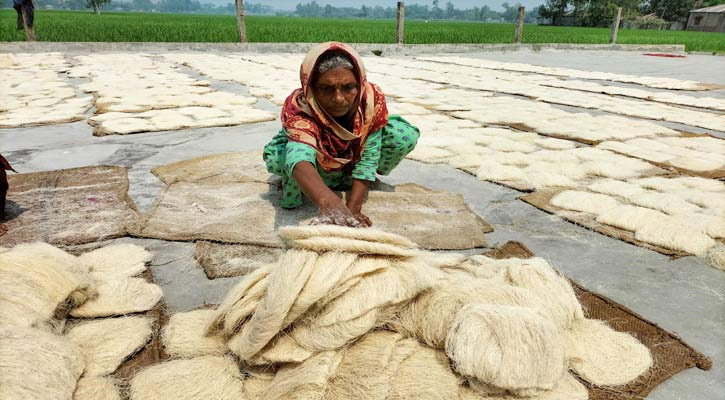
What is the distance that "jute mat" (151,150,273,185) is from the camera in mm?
2697

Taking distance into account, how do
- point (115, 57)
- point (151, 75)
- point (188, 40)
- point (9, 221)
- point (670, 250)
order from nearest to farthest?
point (670, 250) → point (9, 221) → point (151, 75) → point (115, 57) → point (188, 40)

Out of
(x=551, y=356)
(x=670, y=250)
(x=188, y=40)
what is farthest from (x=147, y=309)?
(x=188, y=40)

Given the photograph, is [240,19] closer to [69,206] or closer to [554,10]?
[69,206]

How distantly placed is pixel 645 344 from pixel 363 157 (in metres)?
1.33

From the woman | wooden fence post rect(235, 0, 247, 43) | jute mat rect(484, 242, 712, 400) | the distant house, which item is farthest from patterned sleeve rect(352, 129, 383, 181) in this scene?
the distant house

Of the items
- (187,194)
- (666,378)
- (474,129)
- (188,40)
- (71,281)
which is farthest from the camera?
(188,40)

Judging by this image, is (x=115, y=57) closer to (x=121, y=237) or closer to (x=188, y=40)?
(x=188, y=40)

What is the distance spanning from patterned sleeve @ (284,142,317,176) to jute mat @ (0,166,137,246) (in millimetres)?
765

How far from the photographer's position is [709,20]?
128 feet

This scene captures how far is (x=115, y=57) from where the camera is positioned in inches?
382

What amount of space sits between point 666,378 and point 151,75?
295 inches

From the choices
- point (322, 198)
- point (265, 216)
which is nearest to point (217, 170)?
point (265, 216)

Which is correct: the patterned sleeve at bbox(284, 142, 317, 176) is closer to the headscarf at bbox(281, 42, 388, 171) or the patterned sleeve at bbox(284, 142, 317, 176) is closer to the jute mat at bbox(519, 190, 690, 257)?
the headscarf at bbox(281, 42, 388, 171)

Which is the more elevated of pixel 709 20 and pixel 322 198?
pixel 709 20
